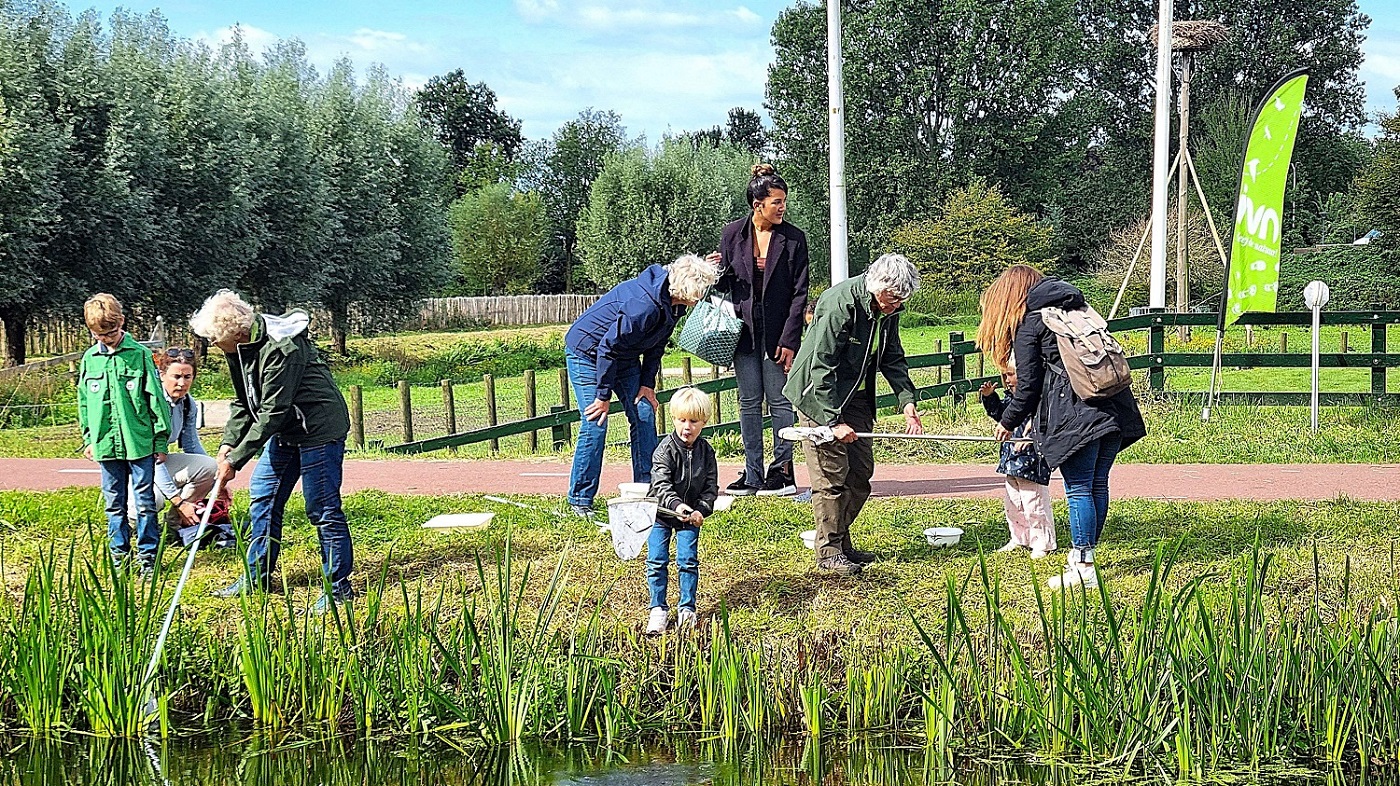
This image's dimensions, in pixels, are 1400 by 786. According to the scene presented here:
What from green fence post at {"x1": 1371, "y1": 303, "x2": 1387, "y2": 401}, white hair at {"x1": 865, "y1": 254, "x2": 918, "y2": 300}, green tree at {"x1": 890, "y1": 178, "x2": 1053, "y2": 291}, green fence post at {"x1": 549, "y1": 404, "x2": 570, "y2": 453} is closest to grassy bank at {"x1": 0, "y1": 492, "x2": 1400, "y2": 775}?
white hair at {"x1": 865, "y1": 254, "x2": 918, "y2": 300}

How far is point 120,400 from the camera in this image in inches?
256

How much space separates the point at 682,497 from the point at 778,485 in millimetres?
3176

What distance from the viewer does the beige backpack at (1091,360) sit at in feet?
19.1

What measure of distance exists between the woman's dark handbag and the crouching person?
2307 millimetres

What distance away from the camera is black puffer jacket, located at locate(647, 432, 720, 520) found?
219 inches

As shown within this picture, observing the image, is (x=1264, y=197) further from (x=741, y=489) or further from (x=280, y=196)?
(x=280, y=196)

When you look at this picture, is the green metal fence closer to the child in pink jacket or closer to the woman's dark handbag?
the woman's dark handbag

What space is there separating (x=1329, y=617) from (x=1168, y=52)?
14.2 m

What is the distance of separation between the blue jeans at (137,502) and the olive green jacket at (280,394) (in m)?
0.97

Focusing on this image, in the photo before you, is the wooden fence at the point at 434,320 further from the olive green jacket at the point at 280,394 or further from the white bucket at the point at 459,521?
the olive green jacket at the point at 280,394

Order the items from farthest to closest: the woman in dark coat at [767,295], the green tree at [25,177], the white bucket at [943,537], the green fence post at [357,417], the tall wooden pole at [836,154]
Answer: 1. the green tree at [25,177]
2. the green fence post at [357,417]
3. the tall wooden pole at [836,154]
4. the woman in dark coat at [767,295]
5. the white bucket at [943,537]

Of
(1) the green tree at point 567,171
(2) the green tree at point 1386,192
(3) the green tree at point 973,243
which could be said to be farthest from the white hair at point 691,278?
(1) the green tree at point 567,171

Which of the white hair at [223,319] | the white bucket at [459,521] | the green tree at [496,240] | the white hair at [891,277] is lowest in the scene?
the white bucket at [459,521]

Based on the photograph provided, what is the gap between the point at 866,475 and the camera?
6633 millimetres
